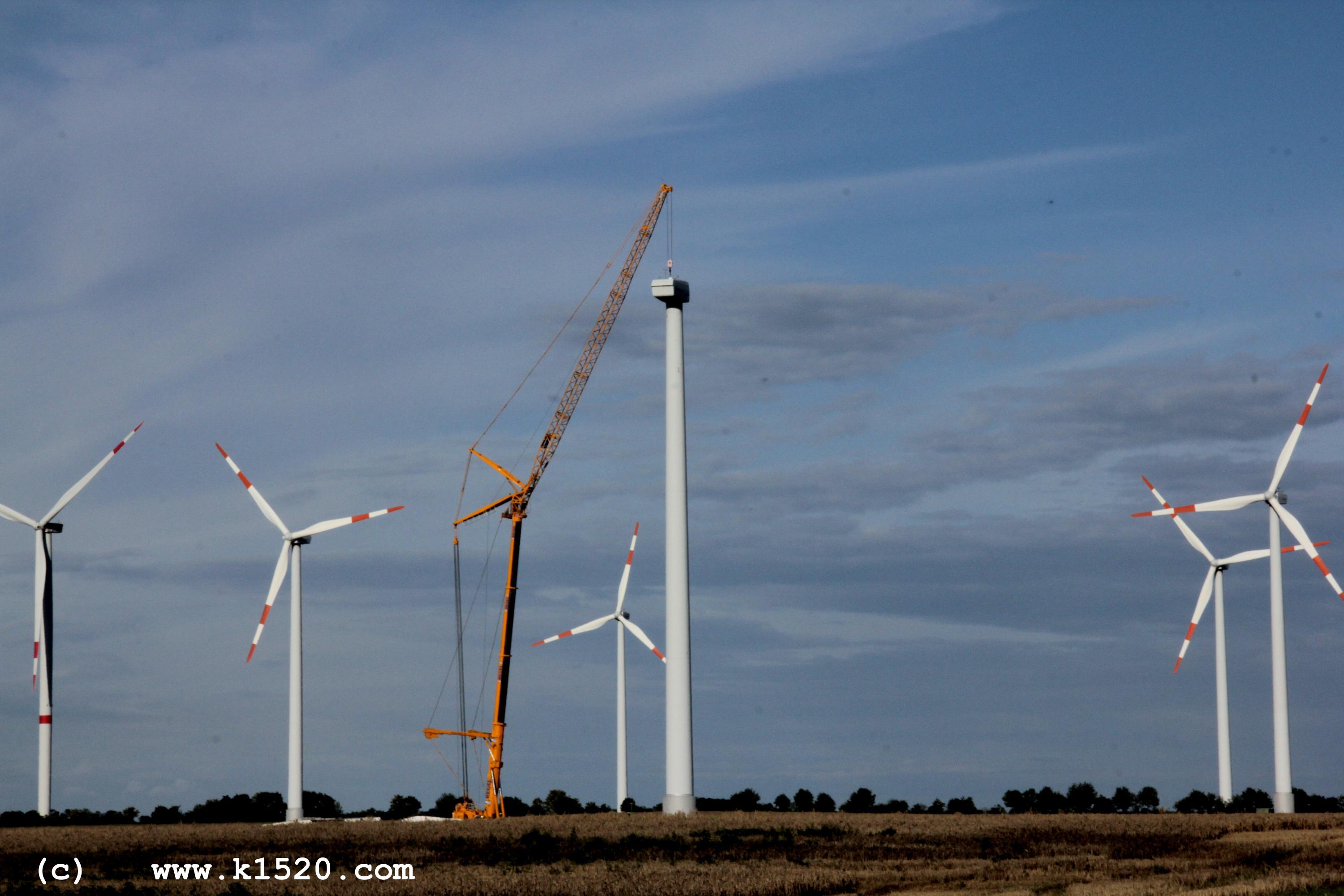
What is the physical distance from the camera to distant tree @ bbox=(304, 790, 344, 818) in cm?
13762

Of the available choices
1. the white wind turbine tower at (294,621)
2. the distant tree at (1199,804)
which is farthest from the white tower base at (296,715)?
the distant tree at (1199,804)

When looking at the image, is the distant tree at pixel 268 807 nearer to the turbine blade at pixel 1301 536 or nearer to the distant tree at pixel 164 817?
the distant tree at pixel 164 817

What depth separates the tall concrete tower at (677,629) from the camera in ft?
326

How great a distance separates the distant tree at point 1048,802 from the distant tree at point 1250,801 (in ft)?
41.7

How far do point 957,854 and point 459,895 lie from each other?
2632 cm

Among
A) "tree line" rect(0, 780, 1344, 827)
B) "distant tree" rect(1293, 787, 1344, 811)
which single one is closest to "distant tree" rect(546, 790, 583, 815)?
"tree line" rect(0, 780, 1344, 827)

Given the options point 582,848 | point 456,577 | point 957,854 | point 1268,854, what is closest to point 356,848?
point 582,848

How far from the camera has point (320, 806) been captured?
142750 millimetres

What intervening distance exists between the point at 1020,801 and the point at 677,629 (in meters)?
42.9

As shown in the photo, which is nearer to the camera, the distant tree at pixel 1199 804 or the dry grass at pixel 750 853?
the dry grass at pixel 750 853

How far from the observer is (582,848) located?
3071 inches

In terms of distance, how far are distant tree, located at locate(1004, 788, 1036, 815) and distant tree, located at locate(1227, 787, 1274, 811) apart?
15.0m

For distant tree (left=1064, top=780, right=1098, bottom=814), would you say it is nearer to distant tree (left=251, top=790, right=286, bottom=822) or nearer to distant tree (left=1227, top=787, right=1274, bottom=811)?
distant tree (left=1227, top=787, right=1274, bottom=811)

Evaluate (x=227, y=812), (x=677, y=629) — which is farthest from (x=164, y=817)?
(x=677, y=629)
